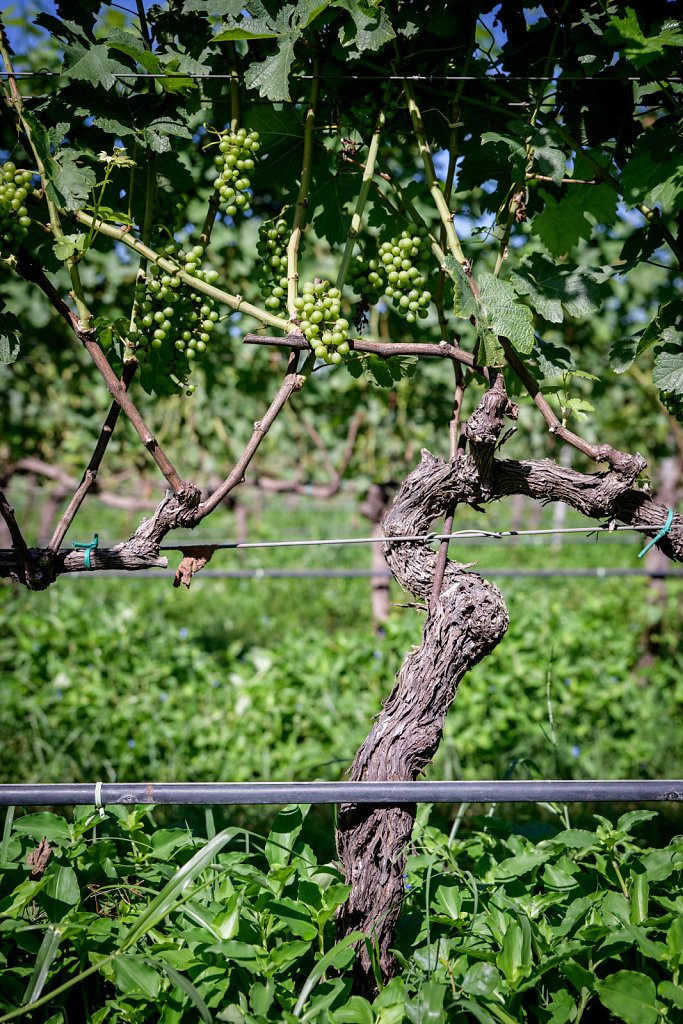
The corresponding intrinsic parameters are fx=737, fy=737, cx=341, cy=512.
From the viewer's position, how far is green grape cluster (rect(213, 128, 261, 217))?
4.59ft

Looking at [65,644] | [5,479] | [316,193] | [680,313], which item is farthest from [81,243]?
[5,479]

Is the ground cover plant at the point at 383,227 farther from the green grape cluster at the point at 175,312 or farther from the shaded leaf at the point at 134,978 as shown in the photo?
the shaded leaf at the point at 134,978

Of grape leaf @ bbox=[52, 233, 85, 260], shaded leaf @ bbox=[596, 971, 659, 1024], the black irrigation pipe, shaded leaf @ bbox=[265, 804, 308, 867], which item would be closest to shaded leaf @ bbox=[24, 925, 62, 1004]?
the black irrigation pipe

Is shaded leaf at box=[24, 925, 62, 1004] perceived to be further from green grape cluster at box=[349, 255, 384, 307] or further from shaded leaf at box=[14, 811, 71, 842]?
green grape cluster at box=[349, 255, 384, 307]

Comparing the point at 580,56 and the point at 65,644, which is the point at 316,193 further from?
the point at 65,644

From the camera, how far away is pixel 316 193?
5.45 ft

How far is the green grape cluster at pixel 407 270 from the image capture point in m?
1.47

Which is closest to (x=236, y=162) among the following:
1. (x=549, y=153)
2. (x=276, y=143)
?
(x=276, y=143)

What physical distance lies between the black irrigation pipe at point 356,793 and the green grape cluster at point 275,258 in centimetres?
93

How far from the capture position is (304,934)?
4.41 ft

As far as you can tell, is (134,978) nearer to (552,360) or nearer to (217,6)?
(552,360)

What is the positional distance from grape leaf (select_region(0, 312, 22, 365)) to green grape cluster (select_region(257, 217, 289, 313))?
0.53m

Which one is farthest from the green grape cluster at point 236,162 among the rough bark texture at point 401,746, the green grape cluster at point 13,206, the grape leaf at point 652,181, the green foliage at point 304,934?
the green foliage at point 304,934

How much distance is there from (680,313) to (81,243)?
1.21 metres
